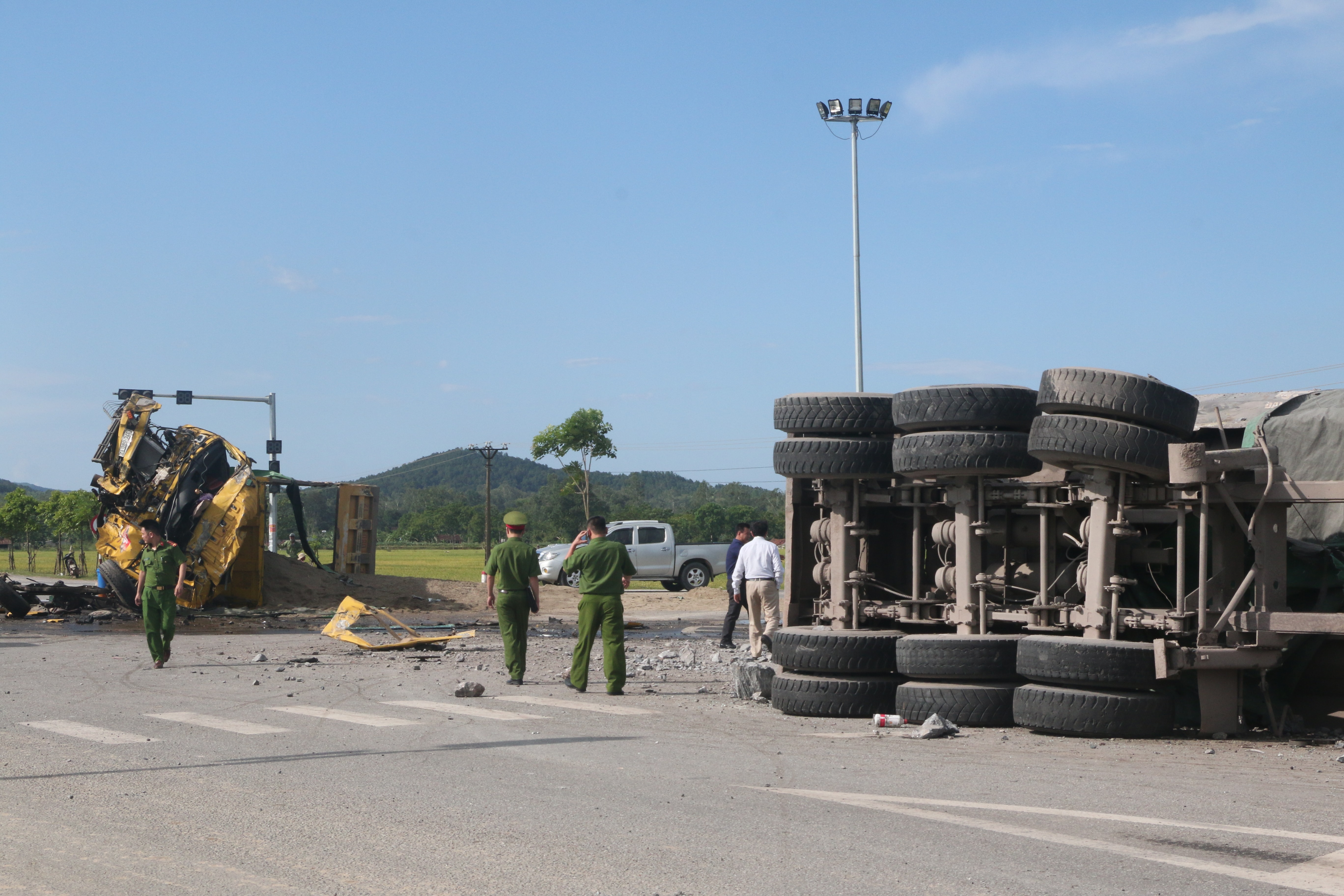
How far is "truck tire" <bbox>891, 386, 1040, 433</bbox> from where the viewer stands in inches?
413

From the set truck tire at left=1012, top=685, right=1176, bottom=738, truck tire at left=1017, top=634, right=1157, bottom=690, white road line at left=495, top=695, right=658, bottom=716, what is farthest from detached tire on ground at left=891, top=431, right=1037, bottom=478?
white road line at left=495, top=695, right=658, bottom=716

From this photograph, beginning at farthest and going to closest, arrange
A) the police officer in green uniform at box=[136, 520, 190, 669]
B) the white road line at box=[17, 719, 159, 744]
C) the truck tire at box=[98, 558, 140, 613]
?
1. the truck tire at box=[98, 558, 140, 613]
2. the police officer in green uniform at box=[136, 520, 190, 669]
3. the white road line at box=[17, 719, 159, 744]

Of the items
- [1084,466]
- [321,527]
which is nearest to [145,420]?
[1084,466]

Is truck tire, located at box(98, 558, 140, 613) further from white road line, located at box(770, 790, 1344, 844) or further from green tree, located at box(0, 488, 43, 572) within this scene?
green tree, located at box(0, 488, 43, 572)

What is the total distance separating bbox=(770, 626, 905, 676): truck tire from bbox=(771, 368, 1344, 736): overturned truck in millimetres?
17

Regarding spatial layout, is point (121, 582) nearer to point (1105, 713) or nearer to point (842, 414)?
point (842, 414)

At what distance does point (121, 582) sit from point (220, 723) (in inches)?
561

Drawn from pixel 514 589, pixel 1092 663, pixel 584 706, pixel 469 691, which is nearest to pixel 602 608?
pixel 514 589

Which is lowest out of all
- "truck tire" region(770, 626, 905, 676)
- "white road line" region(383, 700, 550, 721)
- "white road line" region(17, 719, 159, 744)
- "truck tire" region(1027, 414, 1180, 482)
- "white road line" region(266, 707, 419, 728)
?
"white road line" region(383, 700, 550, 721)

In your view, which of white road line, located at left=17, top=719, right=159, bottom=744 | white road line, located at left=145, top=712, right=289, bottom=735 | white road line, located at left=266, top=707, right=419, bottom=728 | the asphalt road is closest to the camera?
the asphalt road

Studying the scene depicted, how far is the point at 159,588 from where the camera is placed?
46.9 feet

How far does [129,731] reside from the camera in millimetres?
9586

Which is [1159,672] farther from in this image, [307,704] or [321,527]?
[321,527]

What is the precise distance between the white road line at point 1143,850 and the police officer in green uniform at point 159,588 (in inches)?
383
